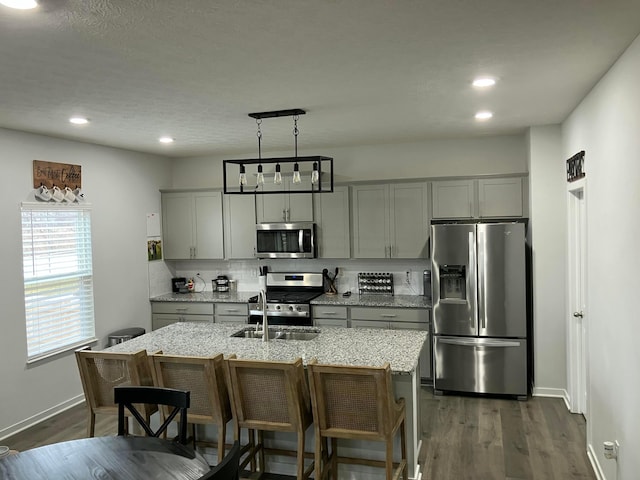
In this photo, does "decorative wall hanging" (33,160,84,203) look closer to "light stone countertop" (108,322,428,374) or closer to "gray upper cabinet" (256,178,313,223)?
"light stone countertop" (108,322,428,374)

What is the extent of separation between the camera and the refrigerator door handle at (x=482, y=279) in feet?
16.3

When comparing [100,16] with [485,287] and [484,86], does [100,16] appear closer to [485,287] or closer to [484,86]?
[484,86]

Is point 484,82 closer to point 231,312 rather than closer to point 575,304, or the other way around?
point 575,304

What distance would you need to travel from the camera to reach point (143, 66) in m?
2.79

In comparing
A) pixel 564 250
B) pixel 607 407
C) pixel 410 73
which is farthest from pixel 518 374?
pixel 410 73

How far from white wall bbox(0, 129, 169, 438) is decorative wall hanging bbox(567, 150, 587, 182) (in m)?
4.51

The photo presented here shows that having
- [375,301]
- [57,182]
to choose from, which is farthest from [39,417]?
[375,301]

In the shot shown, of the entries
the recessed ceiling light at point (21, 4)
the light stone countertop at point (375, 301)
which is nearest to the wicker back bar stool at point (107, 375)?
the recessed ceiling light at point (21, 4)

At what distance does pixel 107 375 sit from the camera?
3295 millimetres

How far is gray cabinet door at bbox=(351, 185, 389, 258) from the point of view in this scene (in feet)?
18.8

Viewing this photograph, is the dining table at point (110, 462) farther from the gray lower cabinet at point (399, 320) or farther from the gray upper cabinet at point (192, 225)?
the gray upper cabinet at point (192, 225)

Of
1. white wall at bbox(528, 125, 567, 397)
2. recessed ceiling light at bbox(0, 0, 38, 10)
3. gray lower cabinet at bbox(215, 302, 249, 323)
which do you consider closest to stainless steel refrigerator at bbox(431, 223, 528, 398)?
white wall at bbox(528, 125, 567, 397)

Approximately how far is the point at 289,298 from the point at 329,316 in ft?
1.65

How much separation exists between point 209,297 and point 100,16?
14.7 feet
